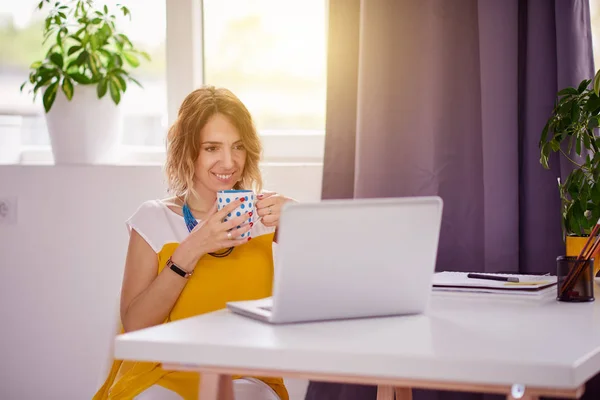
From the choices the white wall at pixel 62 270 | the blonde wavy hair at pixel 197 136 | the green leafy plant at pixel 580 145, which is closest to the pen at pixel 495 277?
the green leafy plant at pixel 580 145

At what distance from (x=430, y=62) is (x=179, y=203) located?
78 centimetres

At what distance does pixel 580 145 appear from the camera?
1.92 metres

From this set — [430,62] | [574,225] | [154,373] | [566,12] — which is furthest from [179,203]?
[566,12]

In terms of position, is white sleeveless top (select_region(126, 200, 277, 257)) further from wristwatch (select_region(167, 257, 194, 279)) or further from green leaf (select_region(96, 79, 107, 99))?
green leaf (select_region(96, 79, 107, 99))

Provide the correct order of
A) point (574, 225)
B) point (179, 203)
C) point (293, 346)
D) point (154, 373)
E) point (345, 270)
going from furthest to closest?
point (179, 203) < point (574, 225) < point (154, 373) < point (345, 270) < point (293, 346)

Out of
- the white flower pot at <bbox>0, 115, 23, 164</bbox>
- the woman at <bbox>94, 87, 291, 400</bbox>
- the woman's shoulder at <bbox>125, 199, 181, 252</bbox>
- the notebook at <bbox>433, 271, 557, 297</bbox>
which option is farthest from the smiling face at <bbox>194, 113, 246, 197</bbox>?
the white flower pot at <bbox>0, 115, 23, 164</bbox>

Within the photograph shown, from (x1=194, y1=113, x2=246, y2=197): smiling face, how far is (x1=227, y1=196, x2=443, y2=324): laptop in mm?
699

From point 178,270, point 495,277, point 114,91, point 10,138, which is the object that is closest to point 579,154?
point 495,277

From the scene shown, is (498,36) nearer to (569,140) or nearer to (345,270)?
(569,140)

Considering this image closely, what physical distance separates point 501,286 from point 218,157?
2.44 ft

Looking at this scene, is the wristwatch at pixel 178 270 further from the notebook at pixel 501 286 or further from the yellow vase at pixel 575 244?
the yellow vase at pixel 575 244

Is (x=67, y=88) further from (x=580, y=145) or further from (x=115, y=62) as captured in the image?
(x=580, y=145)

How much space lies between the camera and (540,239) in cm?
216

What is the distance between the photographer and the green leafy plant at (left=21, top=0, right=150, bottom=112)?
8.68 feet
